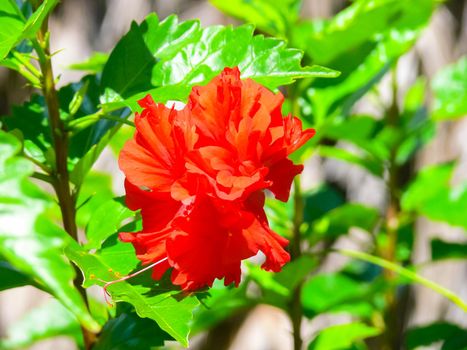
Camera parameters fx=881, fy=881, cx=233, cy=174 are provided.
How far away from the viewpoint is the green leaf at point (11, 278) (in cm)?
89

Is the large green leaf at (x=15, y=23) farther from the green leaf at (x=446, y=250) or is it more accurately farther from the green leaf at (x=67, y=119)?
the green leaf at (x=446, y=250)

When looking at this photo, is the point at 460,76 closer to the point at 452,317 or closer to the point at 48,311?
the point at 452,317

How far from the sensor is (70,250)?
766mm

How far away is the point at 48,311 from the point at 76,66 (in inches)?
21.9

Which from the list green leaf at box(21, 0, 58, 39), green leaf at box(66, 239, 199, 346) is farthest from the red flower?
green leaf at box(21, 0, 58, 39)

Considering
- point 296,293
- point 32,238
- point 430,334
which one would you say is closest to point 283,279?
point 296,293

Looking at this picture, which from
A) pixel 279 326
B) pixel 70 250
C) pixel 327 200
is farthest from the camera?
pixel 279 326

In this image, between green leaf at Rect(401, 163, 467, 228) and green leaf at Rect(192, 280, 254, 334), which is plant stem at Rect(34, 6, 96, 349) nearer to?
green leaf at Rect(192, 280, 254, 334)

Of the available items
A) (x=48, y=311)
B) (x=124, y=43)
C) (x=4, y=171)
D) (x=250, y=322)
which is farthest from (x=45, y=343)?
(x=4, y=171)

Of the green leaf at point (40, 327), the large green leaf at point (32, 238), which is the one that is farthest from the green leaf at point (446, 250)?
the large green leaf at point (32, 238)

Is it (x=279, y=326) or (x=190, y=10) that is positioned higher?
(x=190, y=10)

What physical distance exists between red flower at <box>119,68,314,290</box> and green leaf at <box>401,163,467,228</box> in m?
0.81

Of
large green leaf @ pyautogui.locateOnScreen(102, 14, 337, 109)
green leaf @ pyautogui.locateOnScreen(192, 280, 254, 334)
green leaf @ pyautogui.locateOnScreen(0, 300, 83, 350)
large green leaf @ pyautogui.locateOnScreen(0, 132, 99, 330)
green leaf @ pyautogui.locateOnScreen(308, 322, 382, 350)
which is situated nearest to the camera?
large green leaf @ pyautogui.locateOnScreen(0, 132, 99, 330)

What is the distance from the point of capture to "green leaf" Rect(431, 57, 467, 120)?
62.2 inches
